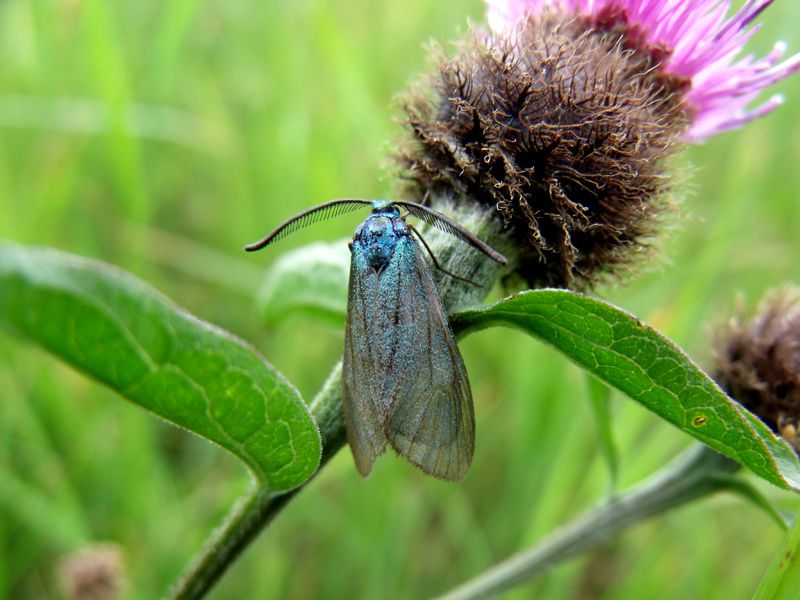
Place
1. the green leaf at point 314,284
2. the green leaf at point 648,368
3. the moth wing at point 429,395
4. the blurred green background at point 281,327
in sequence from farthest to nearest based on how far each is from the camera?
1. the blurred green background at point 281,327
2. the green leaf at point 314,284
3. the moth wing at point 429,395
4. the green leaf at point 648,368

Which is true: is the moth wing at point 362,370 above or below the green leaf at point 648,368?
below

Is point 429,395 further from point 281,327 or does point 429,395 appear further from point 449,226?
point 281,327

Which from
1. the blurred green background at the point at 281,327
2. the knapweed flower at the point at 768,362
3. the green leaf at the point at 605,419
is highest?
the knapweed flower at the point at 768,362

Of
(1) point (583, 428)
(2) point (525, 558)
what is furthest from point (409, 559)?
(2) point (525, 558)

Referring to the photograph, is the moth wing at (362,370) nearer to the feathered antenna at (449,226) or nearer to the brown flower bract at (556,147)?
the feathered antenna at (449,226)

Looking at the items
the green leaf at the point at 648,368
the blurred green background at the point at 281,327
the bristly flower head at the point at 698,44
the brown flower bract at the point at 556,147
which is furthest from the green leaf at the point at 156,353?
the bristly flower head at the point at 698,44

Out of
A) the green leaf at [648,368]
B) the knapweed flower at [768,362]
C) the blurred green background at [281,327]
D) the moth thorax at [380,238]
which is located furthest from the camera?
the blurred green background at [281,327]

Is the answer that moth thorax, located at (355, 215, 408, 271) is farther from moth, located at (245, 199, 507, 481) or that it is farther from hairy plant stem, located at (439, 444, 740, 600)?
hairy plant stem, located at (439, 444, 740, 600)

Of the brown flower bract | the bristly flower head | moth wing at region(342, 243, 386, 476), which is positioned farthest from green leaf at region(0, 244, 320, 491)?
the bristly flower head
